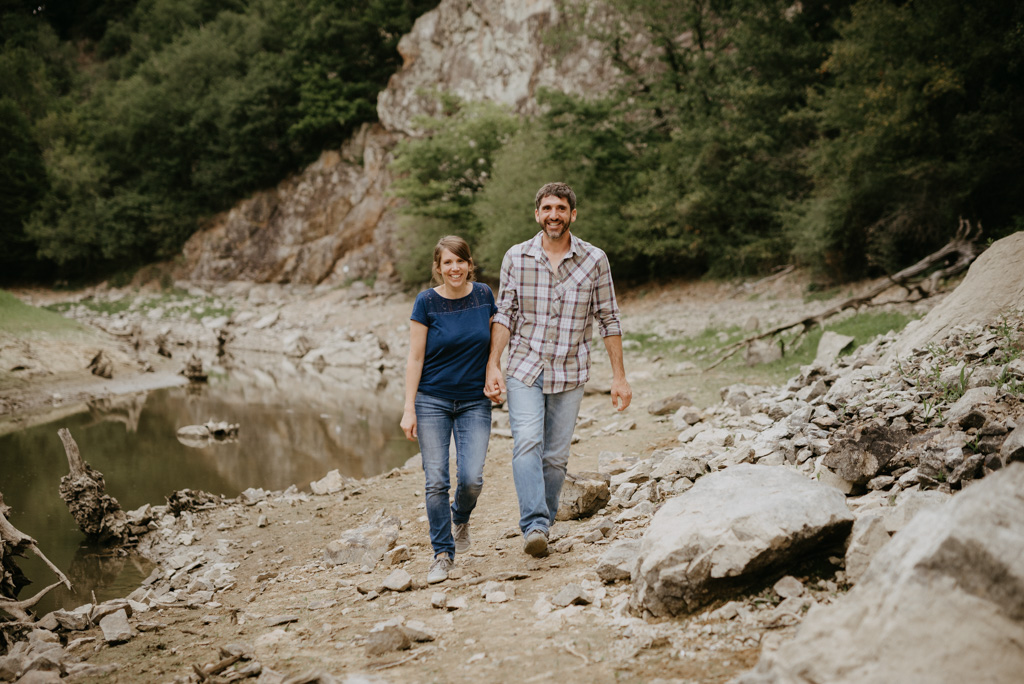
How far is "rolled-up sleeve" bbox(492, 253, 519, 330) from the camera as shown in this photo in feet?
13.8

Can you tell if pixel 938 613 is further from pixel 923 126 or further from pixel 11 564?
pixel 923 126

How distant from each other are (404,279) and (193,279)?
17.9 meters

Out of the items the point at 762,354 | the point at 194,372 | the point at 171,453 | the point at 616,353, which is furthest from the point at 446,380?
the point at 194,372

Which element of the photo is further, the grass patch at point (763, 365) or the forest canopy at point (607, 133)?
the forest canopy at point (607, 133)

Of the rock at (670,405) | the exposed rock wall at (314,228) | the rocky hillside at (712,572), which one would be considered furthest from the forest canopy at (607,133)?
the rocky hillside at (712,572)

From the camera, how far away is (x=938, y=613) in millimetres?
1990

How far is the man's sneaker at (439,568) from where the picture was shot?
418 centimetres

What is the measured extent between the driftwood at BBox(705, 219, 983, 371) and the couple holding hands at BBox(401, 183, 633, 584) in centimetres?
736

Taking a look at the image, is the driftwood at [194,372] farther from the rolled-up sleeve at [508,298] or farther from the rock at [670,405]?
the rolled-up sleeve at [508,298]

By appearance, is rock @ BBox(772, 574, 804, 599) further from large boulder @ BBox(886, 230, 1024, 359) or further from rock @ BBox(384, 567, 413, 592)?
large boulder @ BBox(886, 230, 1024, 359)

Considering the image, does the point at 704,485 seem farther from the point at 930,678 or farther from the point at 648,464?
the point at 648,464

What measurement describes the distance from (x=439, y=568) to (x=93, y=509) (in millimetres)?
5069

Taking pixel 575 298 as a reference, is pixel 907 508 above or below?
below

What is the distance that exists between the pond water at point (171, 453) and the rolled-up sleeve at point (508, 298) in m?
4.51
